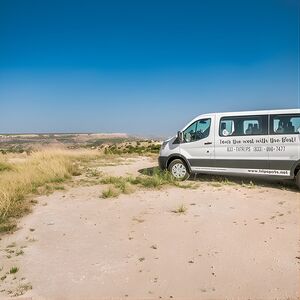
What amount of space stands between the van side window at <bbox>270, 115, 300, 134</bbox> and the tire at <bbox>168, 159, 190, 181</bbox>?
299 cm

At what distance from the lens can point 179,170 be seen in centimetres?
1249

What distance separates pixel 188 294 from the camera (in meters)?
4.77

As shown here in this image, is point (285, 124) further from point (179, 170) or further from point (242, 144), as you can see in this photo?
point (179, 170)

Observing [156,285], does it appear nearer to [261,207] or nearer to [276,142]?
[261,207]

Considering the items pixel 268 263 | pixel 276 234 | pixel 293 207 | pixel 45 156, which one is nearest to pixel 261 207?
pixel 293 207

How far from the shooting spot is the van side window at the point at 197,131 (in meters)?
11.9

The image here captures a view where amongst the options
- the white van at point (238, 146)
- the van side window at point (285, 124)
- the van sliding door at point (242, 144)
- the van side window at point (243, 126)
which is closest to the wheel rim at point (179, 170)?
the white van at point (238, 146)

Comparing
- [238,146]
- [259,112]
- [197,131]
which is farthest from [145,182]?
[259,112]

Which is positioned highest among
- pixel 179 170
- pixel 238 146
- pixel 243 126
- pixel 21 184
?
pixel 243 126

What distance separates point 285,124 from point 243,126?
3.88 ft

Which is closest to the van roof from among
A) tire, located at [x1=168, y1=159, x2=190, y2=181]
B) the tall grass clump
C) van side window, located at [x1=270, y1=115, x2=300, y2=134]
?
van side window, located at [x1=270, y1=115, x2=300, y2=134]

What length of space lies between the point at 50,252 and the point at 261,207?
4.69m

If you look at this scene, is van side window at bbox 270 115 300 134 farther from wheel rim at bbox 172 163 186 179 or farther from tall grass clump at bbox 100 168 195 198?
wheel rim at bbox 172 163 186 179

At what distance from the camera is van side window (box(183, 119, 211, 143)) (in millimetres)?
11898
